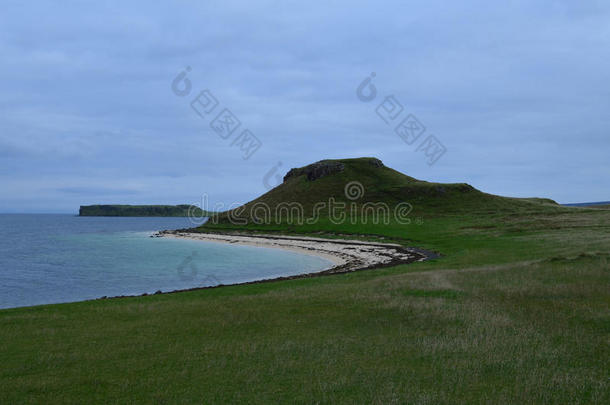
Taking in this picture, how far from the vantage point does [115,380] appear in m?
13.6

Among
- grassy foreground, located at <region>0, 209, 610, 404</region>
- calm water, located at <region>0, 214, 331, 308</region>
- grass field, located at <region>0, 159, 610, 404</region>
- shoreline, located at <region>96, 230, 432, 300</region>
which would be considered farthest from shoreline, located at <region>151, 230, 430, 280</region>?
grass field, located at <region>0, 159, 610, 404</region>

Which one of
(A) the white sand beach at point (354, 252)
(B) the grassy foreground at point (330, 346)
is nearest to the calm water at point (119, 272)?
(A) the white sand beach at point (354, 252)

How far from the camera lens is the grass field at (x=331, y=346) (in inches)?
493

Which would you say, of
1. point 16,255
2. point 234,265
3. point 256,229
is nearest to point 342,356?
point 234,265

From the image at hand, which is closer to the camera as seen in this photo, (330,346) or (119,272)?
(330,346)

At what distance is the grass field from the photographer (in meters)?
12.5

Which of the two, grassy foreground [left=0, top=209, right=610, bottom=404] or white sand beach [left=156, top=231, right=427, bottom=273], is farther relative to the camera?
white sand beach [left=156, top=231, right=427, bottom=273]

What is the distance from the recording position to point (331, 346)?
1684 centimetres

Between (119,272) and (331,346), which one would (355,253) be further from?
(331,346)

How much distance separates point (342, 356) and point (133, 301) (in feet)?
65.0

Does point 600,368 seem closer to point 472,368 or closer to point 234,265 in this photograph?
point 472,368

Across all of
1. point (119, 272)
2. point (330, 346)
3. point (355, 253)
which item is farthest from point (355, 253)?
point (330, 346)

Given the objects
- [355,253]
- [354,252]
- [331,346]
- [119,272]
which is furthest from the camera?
[354,252]

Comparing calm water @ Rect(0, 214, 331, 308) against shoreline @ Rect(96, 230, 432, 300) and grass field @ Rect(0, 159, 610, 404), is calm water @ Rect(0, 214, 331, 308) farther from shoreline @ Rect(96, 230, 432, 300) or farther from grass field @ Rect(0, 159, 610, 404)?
grass field @ Rect(0, 159, 610, 404)
